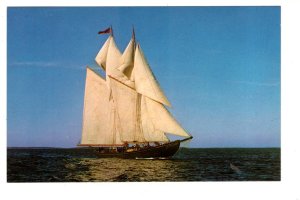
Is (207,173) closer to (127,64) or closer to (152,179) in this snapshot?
(152,179)

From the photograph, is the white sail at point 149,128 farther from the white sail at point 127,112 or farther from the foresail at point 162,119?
the white sail at point 127,112

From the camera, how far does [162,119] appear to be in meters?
32.1

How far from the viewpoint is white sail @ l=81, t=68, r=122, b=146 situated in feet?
109

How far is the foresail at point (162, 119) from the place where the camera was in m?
31.1

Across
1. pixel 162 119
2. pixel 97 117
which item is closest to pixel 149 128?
pixel 162 119

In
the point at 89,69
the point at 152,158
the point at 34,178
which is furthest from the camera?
the point at 152,158

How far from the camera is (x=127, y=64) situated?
32.3 m

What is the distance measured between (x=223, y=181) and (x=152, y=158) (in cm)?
1230

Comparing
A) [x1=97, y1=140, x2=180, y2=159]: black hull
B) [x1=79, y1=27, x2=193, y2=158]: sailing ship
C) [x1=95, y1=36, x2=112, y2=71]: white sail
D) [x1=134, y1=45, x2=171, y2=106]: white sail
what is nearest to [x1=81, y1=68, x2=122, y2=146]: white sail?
[x1=79, y1=27, x2=193, y2=158]: sailing ship

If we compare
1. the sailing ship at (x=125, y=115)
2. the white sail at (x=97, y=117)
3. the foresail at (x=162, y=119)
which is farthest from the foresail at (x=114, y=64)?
the foresail at (x=162, y=119)
